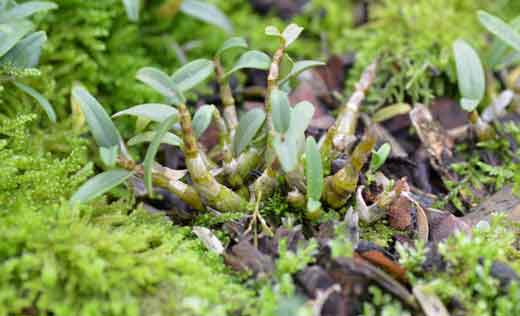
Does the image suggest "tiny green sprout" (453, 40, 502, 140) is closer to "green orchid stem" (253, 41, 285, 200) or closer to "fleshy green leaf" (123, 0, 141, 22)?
"green orchid stem" (253, 41, 285, 200)

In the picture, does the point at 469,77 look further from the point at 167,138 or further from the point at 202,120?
the point at 167,138

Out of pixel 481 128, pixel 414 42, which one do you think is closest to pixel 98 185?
pixel 481 128

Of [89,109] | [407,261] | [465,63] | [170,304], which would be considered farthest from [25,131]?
[465,63]

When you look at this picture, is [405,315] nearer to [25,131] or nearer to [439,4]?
[25,131]

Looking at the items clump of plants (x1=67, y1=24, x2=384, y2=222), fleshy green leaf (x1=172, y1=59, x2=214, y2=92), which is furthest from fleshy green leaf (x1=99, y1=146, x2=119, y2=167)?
fleshy green leaf (x1=172, y1=59, x2=214, y2=92)

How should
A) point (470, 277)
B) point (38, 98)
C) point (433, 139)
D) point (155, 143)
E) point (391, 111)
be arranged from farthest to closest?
point (391, 111)
point (433, 139)
point (38, 98)
point (155, 143)
point (470, 277)
